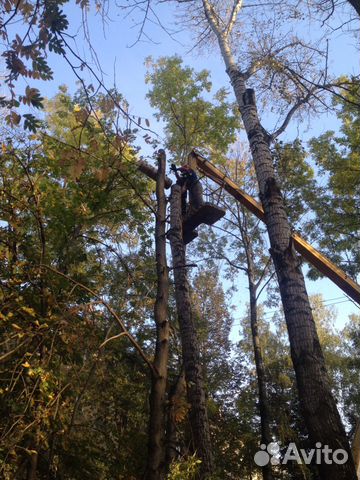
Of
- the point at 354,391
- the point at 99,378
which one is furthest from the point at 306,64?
the point at 354,391

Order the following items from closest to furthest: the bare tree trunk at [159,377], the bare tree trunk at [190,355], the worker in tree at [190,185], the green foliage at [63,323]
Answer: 1. the bare tree trunk at [159,377]
2. the green foliage at [63,323]
3. the bare tree trunk at [190,355]
4. the worker in tree at [190,185]

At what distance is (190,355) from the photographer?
A: 223 inches

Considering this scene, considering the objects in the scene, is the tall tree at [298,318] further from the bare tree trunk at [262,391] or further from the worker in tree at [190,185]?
the bare tree trunk at [262,391]

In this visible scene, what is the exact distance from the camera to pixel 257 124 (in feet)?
19.6

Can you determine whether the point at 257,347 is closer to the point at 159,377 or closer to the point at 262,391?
the point at 262,391

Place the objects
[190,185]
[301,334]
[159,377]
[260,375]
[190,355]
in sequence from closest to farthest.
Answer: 1. [159,377]
2. [301,334]
3. [190,355]
4. [190,185]
5. [260,375]

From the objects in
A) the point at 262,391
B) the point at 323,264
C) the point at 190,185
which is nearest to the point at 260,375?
the point at 262,391

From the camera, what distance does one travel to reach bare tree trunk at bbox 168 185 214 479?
4.93 m

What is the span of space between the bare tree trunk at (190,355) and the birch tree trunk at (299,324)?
1178 mm

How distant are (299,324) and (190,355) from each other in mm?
2210

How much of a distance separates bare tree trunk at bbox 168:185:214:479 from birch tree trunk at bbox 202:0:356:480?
1.18 metres

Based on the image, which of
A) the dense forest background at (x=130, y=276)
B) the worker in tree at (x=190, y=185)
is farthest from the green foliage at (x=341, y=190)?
the worker in tree at (x=190, y=185)

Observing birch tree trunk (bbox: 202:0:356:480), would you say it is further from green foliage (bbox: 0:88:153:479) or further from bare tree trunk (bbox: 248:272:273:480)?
bare tree trunk (bbox: 248:272:273:480)

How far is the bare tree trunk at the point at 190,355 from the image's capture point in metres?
4.93
